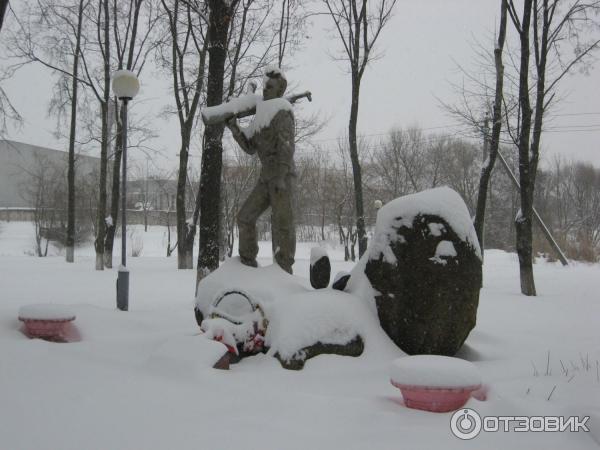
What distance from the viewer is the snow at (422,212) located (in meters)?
4.63

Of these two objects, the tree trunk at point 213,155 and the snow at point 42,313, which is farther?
the tree trunk at point 213,155

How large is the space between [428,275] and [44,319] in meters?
3.76

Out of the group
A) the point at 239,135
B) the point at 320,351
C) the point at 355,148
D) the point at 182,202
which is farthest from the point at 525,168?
the point at 182,202

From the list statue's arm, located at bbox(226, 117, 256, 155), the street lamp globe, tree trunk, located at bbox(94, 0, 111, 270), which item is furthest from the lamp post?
tree trunk, located at bbox(94, 0, 111, 270)

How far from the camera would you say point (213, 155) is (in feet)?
27.2

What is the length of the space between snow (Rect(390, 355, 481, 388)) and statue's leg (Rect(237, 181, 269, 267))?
268cm

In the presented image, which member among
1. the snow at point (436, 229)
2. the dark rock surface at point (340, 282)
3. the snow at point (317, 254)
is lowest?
the dark rock surface at point (340, 282)

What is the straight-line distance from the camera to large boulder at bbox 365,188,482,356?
14.7 feet

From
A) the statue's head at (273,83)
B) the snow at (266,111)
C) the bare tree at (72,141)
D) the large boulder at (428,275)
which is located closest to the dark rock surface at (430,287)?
the large boulder at (428,275)

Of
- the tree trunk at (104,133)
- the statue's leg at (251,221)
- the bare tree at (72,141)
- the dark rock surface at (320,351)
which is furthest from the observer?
the bare tree at (72,141)

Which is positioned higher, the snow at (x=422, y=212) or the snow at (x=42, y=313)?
the snow at (x=422, y=212)

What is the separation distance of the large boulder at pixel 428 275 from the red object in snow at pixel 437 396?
1354mm

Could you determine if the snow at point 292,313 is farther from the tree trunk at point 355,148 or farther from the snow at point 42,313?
the tree trunk at point 355,148

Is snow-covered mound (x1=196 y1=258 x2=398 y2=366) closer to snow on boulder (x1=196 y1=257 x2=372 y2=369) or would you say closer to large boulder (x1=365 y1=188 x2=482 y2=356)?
snow on boulder (x1=196 y1=257 x2=372 y2=369)
